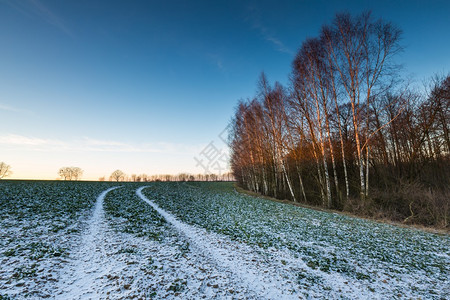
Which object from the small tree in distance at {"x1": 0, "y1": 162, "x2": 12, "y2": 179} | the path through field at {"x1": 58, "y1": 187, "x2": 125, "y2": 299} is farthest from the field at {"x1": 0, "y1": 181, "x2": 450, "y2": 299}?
the small tree in distance at {"x1": 0, "y1": 162, "x2": 12, "y2": 179}

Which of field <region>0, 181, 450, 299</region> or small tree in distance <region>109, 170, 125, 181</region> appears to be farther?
small tree in distance <region>109, 170, 125, 181</region>

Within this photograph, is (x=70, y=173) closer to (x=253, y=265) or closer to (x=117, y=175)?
(x=117, y=175)

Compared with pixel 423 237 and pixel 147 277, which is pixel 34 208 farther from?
pixel 423 237

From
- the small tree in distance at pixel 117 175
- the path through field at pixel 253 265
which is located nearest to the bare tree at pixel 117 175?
the small tree in distance at pixel 117 175

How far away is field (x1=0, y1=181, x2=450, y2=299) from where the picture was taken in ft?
13.9

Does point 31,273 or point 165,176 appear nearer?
point 31,273

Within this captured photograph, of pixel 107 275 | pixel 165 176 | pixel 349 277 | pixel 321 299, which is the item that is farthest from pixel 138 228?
pixel 165 176

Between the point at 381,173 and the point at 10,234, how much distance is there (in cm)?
3166

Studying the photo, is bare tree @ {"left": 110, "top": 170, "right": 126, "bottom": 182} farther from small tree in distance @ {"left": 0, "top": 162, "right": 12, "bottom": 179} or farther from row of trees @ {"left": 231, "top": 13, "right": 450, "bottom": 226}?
row of trees @ {"left": 231, "top": 13, "right": 450, "bottom": 226}

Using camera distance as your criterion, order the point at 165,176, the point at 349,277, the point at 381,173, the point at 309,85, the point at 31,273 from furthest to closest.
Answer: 1. the point at 165,176
2. the point at 381,173
3. the point at 309,85
4. the point at 349,277
5. the point at 31,273

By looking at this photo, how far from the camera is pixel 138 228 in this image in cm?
873

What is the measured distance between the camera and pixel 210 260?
228 inches

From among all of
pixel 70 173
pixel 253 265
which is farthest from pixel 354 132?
pixel 70 173

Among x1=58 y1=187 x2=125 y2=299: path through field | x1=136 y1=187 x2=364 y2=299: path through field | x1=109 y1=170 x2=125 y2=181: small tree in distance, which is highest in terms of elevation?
x1=109 y1=170 x2=125 y2=181: small tree in distance
